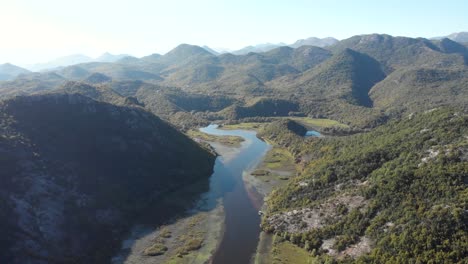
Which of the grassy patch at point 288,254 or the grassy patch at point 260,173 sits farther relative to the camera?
the grassy patch at point 260,173

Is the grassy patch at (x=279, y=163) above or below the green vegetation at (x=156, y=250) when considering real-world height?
above

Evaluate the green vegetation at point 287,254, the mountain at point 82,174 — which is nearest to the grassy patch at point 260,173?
the mountain at point 82,174

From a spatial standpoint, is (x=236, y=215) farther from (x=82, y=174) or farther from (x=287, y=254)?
(x=82, y=174)

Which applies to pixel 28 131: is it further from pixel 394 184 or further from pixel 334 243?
pixel 394 184

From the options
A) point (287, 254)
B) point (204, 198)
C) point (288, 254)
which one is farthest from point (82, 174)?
point (288, 254)

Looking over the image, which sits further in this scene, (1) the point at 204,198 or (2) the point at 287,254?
(1) the point at 204,198

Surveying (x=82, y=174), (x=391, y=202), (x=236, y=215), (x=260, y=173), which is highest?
(x=82, y=174)

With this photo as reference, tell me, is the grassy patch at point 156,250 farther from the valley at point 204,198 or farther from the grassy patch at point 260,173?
the grassy patch at point 260,173

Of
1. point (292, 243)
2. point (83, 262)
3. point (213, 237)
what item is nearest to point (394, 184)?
point (292, 243)

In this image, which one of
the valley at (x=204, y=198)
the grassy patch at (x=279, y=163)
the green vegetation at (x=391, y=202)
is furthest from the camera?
the grassy patch at (x=279, y=163)
